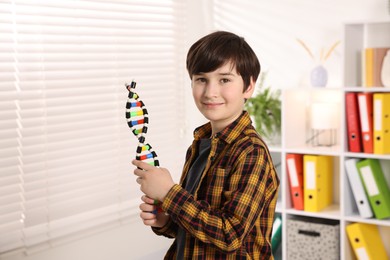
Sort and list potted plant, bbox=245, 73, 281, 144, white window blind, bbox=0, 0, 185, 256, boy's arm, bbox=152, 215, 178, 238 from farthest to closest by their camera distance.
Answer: potted plant, bbox=245, 73, 281, 144
white window blind, bbox=0, 0, 185, 256
boy's arm, bbox=152, 215, 178, 238

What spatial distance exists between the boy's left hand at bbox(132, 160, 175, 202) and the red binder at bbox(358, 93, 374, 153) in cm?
186

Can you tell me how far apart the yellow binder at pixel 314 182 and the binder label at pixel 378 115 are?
0.37 metres

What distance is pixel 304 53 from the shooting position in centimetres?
351

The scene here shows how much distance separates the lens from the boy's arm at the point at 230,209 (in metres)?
1.41

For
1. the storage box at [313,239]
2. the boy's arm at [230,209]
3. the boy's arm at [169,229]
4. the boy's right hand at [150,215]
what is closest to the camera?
the boy's arm at [230,209]

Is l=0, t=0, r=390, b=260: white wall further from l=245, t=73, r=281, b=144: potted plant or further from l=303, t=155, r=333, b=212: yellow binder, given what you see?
l=303, t=155, r=333, b=212: yellow binder

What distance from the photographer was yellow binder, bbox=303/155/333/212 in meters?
3.26

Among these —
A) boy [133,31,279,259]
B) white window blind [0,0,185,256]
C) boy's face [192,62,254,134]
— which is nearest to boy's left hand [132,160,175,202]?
boy [133,31,279,259]

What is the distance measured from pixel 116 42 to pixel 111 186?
732mm

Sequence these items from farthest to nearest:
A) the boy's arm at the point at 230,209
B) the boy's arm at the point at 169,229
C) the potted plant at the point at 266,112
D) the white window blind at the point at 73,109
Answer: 1. the potted plant at the point at 266,112
2. the white window blind at the point at 73,109
3. the boy's arm at the point at 169,229
4. the boy's arm at the point at 230,209

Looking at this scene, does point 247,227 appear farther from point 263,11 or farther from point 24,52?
point 263,11

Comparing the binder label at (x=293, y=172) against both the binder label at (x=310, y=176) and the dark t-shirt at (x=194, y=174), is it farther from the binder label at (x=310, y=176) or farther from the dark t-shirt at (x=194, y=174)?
the dark t-shirt at (x=194, y=174)

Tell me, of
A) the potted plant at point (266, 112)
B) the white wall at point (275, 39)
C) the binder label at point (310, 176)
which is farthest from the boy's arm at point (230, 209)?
the potted plant at point (266, 112)

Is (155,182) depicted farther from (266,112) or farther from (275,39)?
(275,39)
